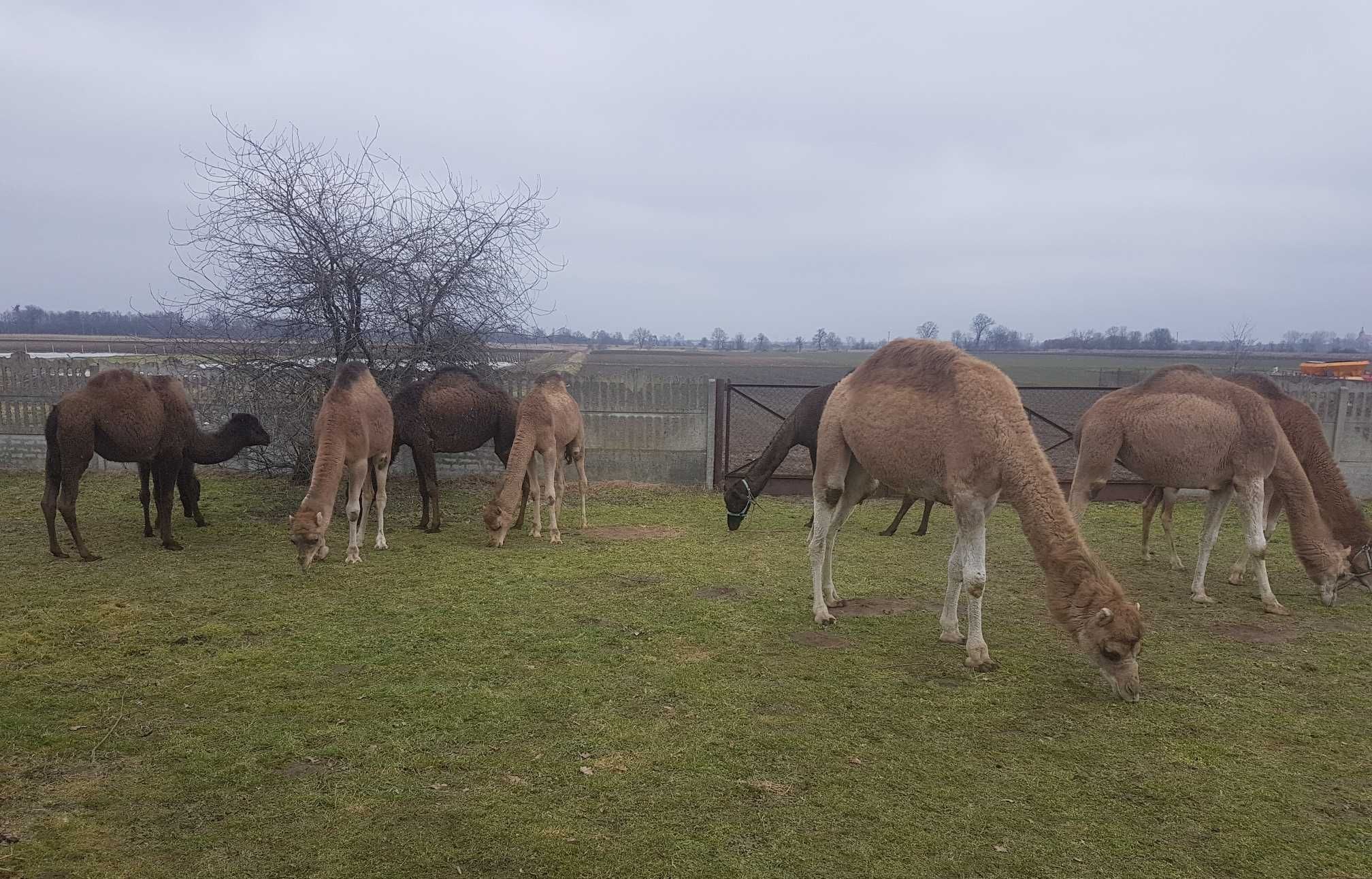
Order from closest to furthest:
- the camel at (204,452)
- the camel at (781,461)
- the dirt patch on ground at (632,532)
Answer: the camel at (204,452) < the dirt patch on ground at (632,532) < the camel at (781,461)

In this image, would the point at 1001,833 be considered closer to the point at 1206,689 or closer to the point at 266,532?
the point at 1206,689

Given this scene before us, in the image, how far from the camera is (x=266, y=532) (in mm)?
9805

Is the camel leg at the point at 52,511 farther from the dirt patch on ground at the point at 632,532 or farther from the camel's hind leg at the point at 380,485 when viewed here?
the dirt patch on ground at the point at 632,532

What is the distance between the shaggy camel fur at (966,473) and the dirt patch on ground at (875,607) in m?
0.35

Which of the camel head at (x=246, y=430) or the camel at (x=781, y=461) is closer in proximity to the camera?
the camel head at (x=246, y=430)

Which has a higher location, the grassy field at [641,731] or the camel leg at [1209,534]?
the camel leg at [1209,534]

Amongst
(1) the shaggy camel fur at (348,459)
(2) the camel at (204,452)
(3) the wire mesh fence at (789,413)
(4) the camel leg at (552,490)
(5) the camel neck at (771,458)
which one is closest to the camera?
(1) the shaggy camel fur at (348,459)

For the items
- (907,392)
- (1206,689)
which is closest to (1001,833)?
(1206,689)

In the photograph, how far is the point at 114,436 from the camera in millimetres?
8484

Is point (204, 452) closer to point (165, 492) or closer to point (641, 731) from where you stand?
point (165, 492)

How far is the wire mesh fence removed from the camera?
13047mm

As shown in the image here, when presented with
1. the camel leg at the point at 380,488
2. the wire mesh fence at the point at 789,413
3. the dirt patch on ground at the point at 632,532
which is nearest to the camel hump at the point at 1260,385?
the wire mesh fence at the point at 789,413

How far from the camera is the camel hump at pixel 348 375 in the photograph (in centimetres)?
877

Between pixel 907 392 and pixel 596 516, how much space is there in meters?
6.21
